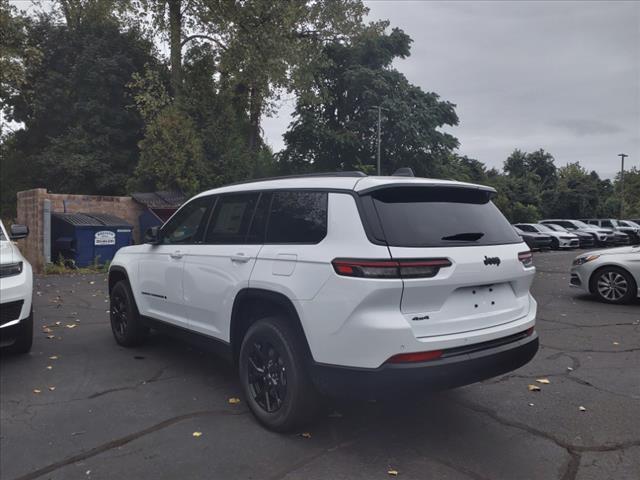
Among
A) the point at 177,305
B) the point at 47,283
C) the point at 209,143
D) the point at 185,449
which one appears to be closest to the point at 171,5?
the point at 209,143

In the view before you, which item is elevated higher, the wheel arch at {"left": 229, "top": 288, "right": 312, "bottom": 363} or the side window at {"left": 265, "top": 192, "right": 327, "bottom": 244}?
the side window at {"left": 265, "top": 192, "right": 327, "bottom": 244}

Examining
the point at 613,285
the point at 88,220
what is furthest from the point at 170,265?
the point at 88,220

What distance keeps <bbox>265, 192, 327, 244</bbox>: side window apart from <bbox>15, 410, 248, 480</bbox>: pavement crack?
141 centimetres

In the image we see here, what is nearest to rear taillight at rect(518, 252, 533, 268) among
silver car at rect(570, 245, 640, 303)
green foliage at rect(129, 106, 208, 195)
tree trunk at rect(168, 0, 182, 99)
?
silver car at rect(570, 245, 640, 303)

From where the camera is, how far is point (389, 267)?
2842 millimetres

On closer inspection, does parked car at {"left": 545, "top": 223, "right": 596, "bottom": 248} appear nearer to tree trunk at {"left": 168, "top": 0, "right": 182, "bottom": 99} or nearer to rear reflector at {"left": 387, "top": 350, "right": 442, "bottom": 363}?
tree trunk at {"left": 168, "top": 0, "right": 182, "bottom": 99}

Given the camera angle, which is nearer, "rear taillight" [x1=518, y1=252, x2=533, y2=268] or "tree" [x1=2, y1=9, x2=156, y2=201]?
"rear taillight" [x1=518, y1=252, x2=533, y2=268]

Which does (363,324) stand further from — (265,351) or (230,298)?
(230,298)

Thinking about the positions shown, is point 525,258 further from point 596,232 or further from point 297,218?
point 596,232

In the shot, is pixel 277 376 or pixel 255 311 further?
pixel 255 311

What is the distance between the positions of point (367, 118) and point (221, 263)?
26.7 meters

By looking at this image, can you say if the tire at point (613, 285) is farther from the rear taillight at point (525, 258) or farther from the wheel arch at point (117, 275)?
the wheel arch at point (117, 275)

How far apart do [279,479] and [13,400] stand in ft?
8.57

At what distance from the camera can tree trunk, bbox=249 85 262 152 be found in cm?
2456
